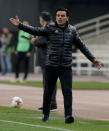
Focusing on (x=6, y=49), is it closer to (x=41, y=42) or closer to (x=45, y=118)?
(x=41, y=42)

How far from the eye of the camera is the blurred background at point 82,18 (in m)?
31.3

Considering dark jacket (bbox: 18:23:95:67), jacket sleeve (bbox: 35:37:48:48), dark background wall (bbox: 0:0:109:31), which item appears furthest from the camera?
dark background wall (bbox: 0:0:109:31)

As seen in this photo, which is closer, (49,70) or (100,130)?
(100,130)

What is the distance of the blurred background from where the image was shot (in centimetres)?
3128

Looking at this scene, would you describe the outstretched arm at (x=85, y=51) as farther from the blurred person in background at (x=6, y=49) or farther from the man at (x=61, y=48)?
the blurred person in background at (x=6, y=49)

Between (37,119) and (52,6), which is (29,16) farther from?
(37,119)

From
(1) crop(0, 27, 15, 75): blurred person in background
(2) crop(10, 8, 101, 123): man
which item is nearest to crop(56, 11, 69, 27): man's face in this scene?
(2) crop(10, 8, 101, 123): man

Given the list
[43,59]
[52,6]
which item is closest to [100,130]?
[43,59]

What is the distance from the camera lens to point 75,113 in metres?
13.5

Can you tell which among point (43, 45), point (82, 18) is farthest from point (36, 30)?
point (82, 18)

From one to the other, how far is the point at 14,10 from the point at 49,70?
20075 millimetres

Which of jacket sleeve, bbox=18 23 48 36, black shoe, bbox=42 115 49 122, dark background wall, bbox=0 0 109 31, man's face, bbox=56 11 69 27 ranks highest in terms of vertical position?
dark background wall, bbox=0 0 109 31

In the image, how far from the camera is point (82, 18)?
3434cm

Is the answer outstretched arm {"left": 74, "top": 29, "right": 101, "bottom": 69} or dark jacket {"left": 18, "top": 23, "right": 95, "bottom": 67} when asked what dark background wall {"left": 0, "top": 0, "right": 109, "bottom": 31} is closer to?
outstretched arm {"left": 74, "top": 29, "right": 101, "bottom": 69}
